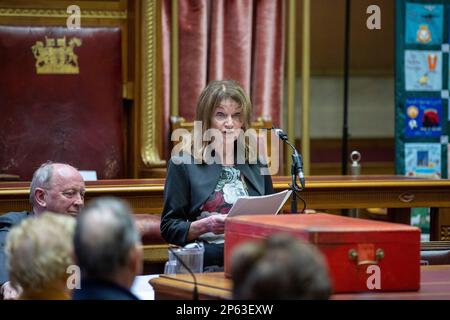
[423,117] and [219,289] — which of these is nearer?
[219,289]

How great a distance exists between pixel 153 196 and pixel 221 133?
3.86 feet

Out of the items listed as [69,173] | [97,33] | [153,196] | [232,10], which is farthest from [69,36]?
[69,173]

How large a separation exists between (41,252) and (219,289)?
61 cm

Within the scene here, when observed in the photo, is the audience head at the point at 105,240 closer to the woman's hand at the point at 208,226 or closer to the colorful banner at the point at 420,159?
the woman's hand at the point at 208,226

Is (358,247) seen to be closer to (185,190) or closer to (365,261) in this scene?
(365,261)

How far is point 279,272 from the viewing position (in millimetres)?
1680

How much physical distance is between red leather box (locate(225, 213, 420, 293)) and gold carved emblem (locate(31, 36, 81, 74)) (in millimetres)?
3482

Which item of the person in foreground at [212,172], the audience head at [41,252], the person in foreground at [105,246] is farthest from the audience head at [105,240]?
the person in foreground at [212,172]

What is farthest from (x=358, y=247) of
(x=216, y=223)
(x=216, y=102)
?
(x=216, y=102)

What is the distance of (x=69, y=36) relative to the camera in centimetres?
596

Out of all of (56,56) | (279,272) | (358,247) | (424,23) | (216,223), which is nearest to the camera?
(279,272)

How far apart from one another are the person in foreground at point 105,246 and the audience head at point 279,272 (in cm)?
26

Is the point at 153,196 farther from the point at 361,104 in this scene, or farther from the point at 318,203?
the point at 361,104

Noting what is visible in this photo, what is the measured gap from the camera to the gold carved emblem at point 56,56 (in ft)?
19.4
